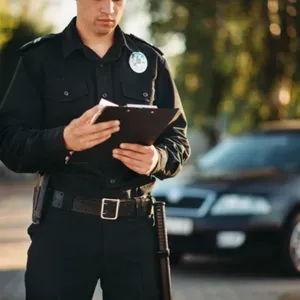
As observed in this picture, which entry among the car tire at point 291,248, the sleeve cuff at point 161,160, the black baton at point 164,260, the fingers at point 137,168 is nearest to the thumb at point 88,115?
the fingers at point 137,168

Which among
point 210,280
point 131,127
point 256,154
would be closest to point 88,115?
point 131,127

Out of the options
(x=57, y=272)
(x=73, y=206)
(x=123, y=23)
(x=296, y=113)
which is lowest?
(x=57, y=272)

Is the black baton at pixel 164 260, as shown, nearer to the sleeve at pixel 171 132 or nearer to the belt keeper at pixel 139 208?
the belt keeper at pixel 139 208

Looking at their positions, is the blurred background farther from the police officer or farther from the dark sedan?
the police officer

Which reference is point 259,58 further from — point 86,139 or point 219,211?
point 86,139

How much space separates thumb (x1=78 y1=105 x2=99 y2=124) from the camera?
133 inches

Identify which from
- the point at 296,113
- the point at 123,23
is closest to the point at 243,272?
the point at 296,113

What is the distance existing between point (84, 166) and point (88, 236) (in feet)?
0.83

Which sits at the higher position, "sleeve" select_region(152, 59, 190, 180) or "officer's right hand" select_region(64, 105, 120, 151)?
"sleeve" select_region(152, 59, 190, 180)

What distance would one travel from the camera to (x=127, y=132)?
3535 millimetres

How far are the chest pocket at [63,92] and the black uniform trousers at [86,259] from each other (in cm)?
41

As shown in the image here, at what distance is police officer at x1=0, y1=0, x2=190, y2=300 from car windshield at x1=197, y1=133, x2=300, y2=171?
6.97 metres

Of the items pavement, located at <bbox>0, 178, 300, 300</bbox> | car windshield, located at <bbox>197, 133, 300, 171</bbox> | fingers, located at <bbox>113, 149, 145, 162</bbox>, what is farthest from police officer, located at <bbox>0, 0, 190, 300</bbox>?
car windshield, located at <bbox>197, 133, 300, 171</bbox>

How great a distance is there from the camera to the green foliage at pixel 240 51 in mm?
19297
